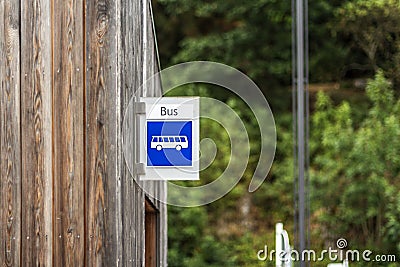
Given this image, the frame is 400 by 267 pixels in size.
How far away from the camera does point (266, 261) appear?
8578mm

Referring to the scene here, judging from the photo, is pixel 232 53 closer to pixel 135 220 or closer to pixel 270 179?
pixel 270 179

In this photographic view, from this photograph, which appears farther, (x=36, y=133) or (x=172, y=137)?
(x=172, y=137)

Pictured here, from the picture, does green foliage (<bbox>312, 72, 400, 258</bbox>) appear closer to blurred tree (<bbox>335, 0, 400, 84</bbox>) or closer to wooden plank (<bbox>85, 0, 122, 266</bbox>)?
blurred tree (<bbox>335, 0, 400, 84</bbox>)

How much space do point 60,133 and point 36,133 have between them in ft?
0.22

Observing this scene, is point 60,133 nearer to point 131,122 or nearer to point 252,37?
point 131,122

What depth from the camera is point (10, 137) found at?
230 centimetres

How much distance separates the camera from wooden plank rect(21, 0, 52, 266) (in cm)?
228

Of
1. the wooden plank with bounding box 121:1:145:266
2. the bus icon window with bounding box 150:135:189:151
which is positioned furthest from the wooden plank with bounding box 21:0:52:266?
the bus icon window with bounding box 150:135:189:151

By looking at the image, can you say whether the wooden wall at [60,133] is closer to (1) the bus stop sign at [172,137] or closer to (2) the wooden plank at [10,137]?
(2) the wooden plank at [10,137]

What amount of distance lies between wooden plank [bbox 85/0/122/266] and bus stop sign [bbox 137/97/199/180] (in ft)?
0.62

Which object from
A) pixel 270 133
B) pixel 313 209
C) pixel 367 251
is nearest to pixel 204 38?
pixel 270 133

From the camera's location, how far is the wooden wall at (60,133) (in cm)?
228

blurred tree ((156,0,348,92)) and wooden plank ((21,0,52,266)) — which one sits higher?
blurred tree ((156,0,348,92))

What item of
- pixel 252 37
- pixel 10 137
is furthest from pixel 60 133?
pixel 252 37
